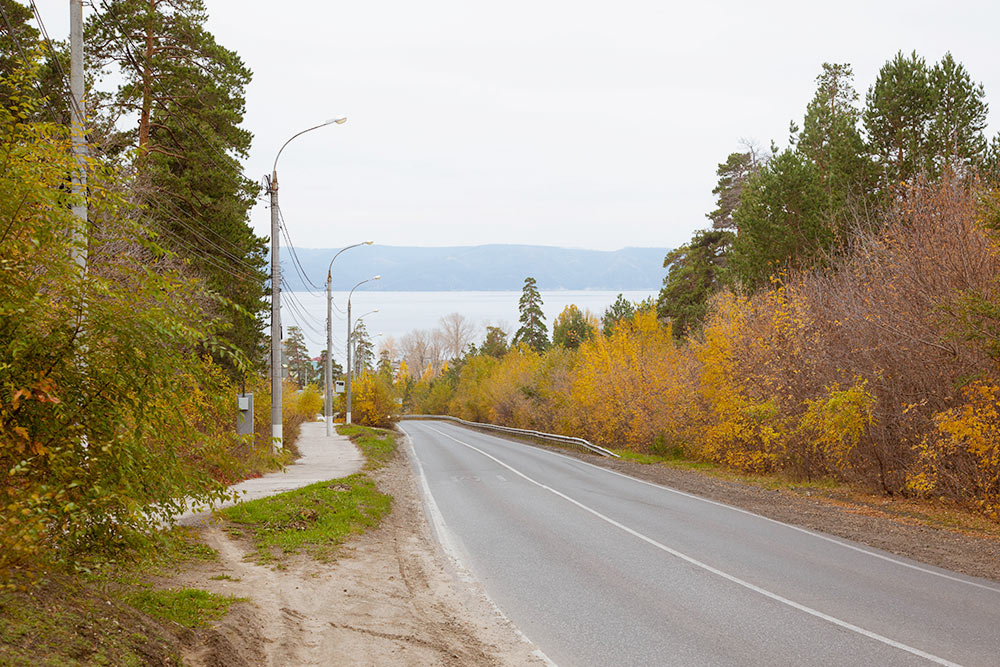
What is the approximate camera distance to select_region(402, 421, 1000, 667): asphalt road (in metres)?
6.71

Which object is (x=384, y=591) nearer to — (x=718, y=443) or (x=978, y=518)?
(x=978, y=518)

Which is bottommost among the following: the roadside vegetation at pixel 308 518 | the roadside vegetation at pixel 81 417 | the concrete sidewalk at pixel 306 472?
the concrete sidewalk at pixel 306 472

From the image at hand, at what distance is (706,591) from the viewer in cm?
877

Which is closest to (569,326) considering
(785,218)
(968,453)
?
(785,218)

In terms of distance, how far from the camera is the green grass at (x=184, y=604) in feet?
21.1

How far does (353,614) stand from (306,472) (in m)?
15.5

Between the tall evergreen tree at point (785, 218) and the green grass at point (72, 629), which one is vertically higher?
the tall evergreen tree at point (785, 218)

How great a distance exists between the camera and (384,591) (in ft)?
28.6

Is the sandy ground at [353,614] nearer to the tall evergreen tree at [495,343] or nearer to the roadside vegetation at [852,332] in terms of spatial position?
the roadside vegetation at [852,332]

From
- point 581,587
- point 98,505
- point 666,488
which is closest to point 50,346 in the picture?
point 98,505

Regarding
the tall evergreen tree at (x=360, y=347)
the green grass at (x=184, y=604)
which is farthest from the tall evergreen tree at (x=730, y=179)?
the tall evergreen tree at (x=360, y=347)

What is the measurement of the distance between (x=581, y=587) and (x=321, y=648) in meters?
3.61

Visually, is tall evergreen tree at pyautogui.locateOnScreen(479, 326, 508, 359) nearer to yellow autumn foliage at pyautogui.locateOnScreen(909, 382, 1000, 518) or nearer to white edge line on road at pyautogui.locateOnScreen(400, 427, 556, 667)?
white edge line on road at pyautogui.locateOnScreen(400, 427, 556, 667)

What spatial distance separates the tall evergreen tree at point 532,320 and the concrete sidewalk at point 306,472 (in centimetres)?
5816
